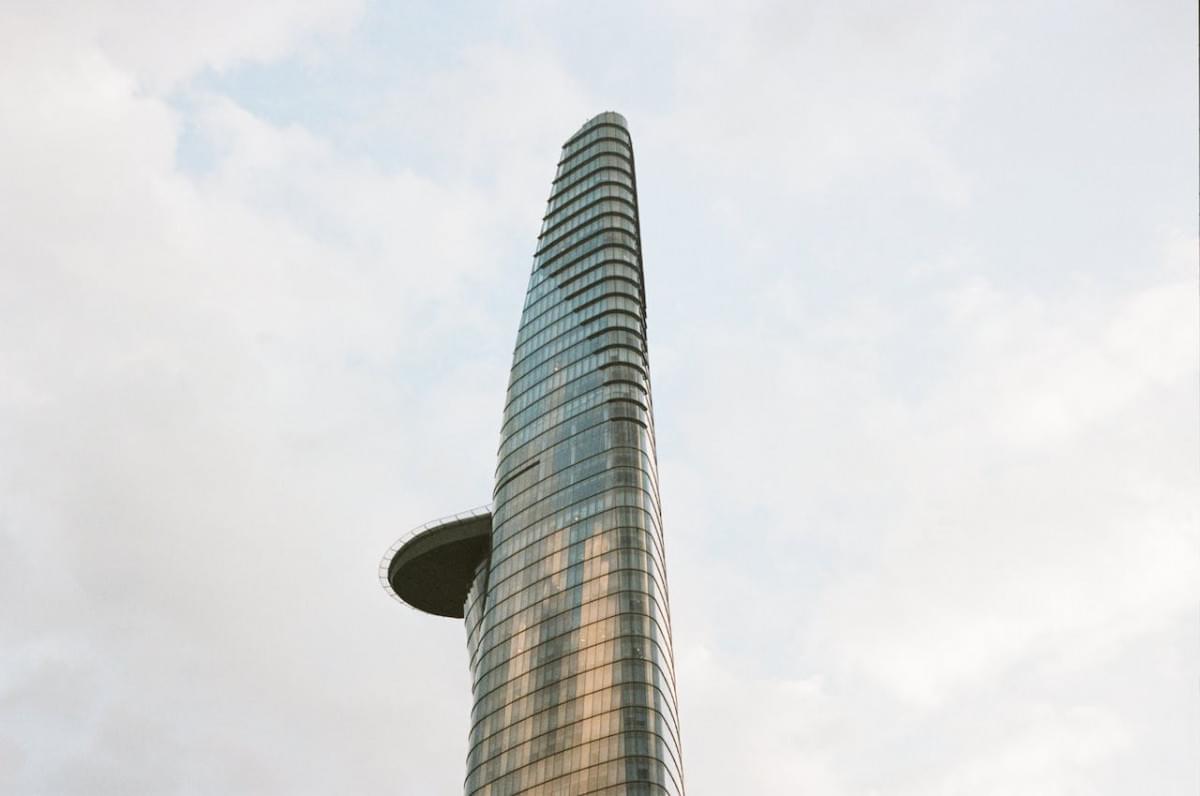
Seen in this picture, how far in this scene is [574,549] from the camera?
12538cm

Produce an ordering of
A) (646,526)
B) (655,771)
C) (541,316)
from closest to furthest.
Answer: (655,771) < (646,526) < (541,316)

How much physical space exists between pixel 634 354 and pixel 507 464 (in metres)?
19.5

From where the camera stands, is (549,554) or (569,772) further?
(549,554)

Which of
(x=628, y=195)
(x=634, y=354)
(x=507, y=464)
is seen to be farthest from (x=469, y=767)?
(x=628, y=195)

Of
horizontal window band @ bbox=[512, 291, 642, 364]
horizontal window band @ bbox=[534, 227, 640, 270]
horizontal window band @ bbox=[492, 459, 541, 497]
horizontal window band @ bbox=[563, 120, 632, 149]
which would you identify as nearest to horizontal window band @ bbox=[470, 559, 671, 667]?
horizontal window band @ bbox=[492, 459, 541, 497]

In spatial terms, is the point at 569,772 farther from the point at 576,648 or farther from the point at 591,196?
the point at 591,196

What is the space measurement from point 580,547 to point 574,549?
893mm

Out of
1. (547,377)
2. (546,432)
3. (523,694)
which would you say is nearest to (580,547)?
(523,694)

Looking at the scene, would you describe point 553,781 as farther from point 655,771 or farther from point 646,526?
point 646,526

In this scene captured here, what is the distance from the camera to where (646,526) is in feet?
401

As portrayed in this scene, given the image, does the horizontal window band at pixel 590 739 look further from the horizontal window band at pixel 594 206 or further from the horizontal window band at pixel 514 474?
the horizontal window band at pixel 594 206

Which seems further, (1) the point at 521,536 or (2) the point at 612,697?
(1) the point at 521,536

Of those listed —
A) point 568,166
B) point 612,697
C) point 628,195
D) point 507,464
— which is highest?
point 568,166

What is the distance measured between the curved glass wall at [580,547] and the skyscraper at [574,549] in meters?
0.17
